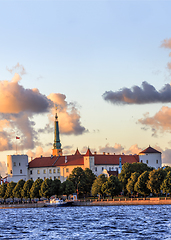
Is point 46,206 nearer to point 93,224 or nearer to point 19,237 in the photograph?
point 93,224

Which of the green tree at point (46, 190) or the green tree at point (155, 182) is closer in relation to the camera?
the green tree at point (155, 182)

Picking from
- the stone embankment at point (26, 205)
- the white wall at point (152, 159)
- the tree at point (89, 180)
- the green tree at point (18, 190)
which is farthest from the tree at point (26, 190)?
the white wall at point (152, 159)

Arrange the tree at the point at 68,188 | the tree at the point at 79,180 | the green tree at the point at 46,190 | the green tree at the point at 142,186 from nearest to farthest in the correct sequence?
the green tree at the point at 142,186 → the green tree at the point at 46,190 → the tree at the point at 68,188 → the tree at the point at 79,180

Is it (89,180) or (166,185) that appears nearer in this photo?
(166,185)

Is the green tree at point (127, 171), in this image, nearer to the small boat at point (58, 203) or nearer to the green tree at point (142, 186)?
the small boat at point (58, 203)

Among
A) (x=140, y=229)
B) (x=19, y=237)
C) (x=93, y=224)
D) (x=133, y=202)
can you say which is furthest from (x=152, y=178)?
(x=19, y=237)

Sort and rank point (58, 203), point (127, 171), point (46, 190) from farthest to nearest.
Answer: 1. point (127, 171)
2. point (46, 190)
3. point (58, 203)

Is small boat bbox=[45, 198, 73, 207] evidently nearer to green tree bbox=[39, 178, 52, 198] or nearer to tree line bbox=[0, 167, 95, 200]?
green tree bbox=[39, 178, 52, 198]

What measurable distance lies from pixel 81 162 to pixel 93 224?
413 ft

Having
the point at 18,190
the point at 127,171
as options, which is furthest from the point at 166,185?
the point at 18,190

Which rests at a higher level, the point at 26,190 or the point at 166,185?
the point at 166,185

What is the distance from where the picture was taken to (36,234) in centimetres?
6144

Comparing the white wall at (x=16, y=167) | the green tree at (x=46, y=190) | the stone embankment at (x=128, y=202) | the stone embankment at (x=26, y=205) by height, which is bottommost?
the stone embankment at (x=26, y=205)

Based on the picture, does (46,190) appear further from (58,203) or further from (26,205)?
(26,205)
